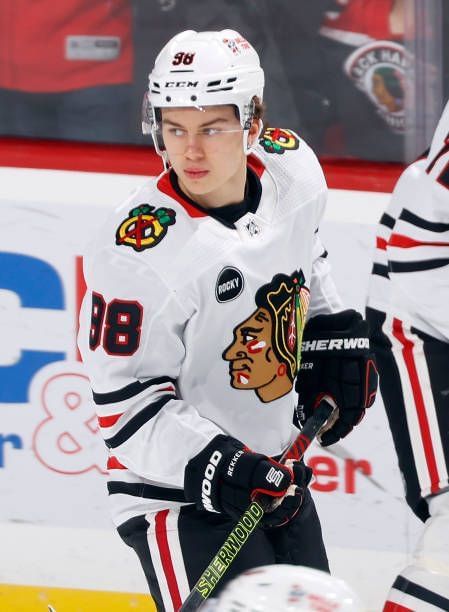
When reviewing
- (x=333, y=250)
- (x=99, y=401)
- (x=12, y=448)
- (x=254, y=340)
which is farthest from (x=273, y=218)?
(x=12, y=448)

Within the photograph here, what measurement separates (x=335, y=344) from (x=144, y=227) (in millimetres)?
486

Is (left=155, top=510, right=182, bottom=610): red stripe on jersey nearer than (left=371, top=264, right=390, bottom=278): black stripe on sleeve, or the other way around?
(left=155, top=510, right=182, bottom=610): red stripe on jersey

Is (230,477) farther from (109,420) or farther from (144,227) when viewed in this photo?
(144,227)

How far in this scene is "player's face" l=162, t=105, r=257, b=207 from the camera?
2.51m

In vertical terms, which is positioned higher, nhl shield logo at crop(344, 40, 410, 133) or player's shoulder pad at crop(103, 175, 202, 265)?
player's shoulder pad at crop(103, 175, 202, 265)

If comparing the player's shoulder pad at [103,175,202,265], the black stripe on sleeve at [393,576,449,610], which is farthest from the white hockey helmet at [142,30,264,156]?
the black stripe on sleeve at [393,576,449,610]

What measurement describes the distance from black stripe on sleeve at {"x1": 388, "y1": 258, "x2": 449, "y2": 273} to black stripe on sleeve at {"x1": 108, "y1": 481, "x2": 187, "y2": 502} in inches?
20.0

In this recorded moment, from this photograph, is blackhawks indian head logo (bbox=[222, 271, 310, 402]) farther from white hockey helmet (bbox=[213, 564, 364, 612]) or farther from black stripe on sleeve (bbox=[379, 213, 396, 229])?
white hockey helmet (bbox=[213, 564, 364, 612])

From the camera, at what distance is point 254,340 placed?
2.58m

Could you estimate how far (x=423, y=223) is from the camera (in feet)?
8.38

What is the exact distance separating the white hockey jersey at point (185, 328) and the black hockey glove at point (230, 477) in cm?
2

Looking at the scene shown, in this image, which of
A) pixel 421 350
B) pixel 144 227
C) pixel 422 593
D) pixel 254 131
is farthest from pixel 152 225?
pixel 422 593

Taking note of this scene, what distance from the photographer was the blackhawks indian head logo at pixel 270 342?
257cm

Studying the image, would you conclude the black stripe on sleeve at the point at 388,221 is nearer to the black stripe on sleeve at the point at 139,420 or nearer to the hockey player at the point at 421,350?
the hockey player at the point at 421,350
